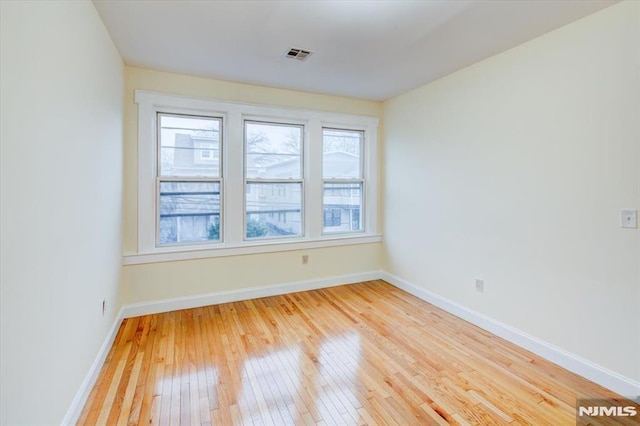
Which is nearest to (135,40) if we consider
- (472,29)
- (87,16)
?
(87,16)

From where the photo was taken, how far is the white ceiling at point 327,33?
207 centimetres

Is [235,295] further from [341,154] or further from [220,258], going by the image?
[341,154]

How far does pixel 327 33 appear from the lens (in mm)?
2404

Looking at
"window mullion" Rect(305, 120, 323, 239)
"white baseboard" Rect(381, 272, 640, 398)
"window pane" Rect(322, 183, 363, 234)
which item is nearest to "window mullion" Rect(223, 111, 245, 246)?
"window mullion" Rect(305, 120, 323, 239)

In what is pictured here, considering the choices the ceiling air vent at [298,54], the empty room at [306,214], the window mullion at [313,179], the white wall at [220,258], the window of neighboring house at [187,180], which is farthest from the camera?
the window mullion at [313,179]

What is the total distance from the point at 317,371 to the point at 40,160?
2.04 m

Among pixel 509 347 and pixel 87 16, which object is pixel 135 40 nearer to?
pixel 87 16

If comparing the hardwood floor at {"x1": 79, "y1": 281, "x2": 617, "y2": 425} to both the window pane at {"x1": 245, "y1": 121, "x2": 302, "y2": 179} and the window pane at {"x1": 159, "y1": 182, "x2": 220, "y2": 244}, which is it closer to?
the window pane at {"x1": 159, "y1": 182, "x2": 220, "y2": 244}

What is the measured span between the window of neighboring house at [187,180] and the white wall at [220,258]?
10.1 inches

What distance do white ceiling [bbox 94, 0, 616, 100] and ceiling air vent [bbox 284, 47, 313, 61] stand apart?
0.07 metres

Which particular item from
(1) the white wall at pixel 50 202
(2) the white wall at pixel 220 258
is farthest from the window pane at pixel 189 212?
(1) the white wall at pixel 50 202

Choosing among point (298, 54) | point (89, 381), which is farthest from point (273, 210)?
point (89, 381)

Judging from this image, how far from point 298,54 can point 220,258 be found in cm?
230

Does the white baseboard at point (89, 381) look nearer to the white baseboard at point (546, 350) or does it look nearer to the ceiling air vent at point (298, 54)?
the ceiling air vent at point (298, 54)
